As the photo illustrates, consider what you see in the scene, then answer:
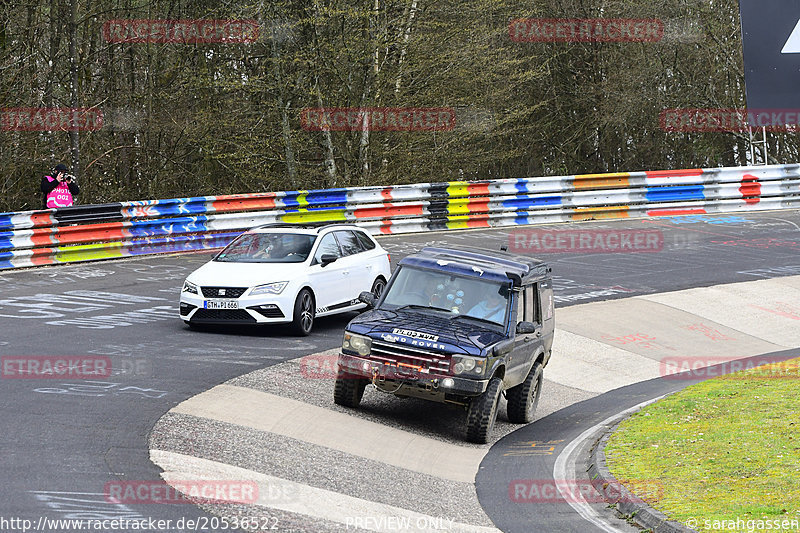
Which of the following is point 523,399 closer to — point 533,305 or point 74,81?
point 533,305

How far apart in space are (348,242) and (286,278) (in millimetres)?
1998

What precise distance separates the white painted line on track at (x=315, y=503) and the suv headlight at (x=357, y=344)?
2750 mm

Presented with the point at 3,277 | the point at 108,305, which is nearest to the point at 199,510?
the point at 108,305

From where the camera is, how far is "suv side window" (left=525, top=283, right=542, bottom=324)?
502 inches

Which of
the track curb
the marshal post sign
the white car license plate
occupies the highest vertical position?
the marshal post sign

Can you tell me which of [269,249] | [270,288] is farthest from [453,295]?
[269,249]

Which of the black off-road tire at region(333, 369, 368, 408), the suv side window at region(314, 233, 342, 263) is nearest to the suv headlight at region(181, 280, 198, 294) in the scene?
the suv side window at region(314, 233, 342, 263)

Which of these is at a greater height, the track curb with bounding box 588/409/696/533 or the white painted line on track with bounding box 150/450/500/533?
the white painted line on track with bounding box 150/450/500/533

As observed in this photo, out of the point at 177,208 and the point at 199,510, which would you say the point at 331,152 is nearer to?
the point at 177,208

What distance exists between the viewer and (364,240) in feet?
58.0

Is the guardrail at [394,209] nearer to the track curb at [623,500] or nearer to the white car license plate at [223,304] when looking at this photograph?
the white car license plate at [223,304]

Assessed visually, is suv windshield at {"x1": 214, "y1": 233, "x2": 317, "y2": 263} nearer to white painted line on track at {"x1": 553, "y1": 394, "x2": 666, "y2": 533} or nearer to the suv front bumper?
the suv front bumper

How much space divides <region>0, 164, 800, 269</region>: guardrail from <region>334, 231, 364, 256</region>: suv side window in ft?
21.5

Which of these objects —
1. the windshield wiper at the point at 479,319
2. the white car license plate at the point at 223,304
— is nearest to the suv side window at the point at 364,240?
the white car license plate at the point at 223,304
